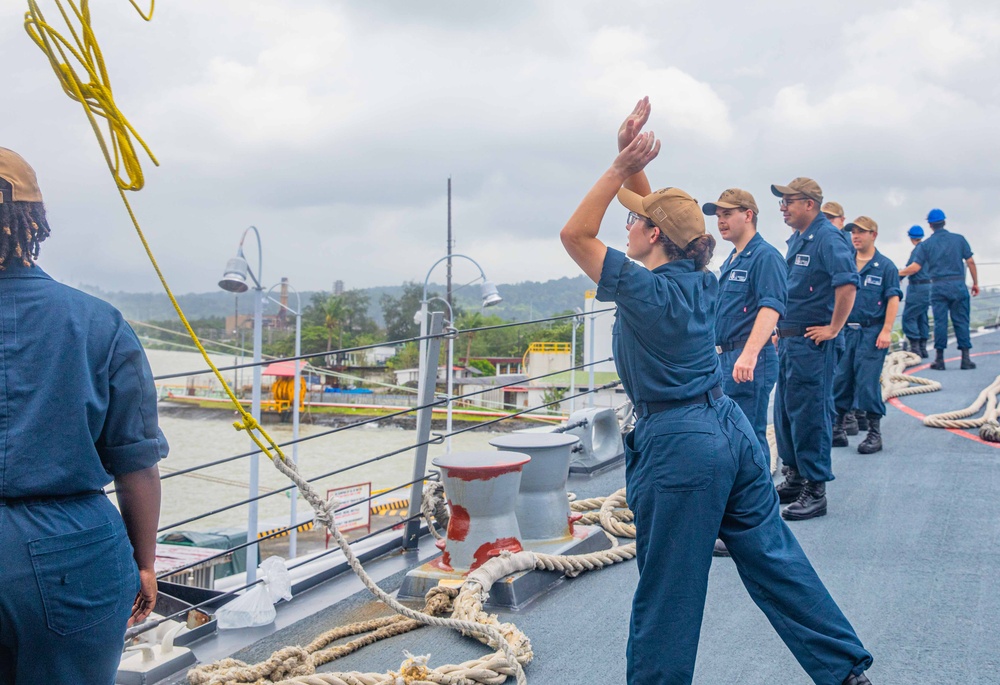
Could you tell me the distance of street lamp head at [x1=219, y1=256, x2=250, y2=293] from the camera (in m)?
6.47

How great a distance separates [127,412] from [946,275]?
10.2 meters

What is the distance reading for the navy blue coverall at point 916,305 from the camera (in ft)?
33.1

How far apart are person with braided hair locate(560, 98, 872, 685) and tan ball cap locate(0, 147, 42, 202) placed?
1268mm

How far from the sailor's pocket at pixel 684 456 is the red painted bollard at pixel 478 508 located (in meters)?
1.36

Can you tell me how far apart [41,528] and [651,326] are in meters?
1.52

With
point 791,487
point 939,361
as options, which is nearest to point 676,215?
point 791,487

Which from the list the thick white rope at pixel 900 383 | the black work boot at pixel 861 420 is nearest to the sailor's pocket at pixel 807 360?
the black work boot at pixel 861 420

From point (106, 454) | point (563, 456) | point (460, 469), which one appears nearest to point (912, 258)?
point (563, 456)

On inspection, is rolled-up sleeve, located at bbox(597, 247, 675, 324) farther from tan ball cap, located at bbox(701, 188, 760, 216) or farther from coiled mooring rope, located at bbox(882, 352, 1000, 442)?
coiled mooring rope, located at bbox(882, 352, 1000, 442)

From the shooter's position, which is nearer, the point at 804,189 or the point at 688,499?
the point at 688,499

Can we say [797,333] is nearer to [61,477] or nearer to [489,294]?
[61,477]

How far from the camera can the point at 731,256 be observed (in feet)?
14.0

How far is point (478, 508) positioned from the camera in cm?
357

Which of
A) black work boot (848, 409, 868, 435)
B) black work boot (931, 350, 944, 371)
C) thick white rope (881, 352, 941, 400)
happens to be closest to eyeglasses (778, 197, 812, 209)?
black work boot (848, 409, 868, 435)
